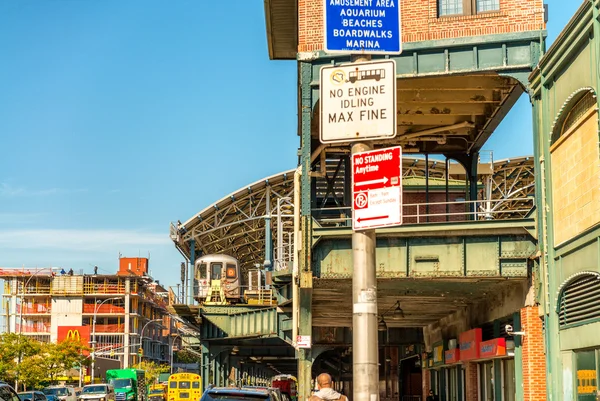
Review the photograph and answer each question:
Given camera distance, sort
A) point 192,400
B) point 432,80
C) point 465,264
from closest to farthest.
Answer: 1. point 465,264
2. point 432,80
3. point 192,400

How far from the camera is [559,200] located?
76.0 ft

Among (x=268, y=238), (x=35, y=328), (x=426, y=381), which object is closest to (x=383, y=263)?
(x=426, y=381)

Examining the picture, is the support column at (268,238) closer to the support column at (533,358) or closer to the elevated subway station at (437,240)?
the elevated subway station at (437,240)

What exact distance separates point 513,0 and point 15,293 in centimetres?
13266

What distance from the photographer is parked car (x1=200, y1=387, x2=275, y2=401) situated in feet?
48.2

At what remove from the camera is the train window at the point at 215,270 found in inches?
2485

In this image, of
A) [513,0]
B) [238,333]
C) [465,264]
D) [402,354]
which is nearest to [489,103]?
[513,0]

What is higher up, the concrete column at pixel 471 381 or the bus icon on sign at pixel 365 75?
the bus icon on sign at pixel 365 75

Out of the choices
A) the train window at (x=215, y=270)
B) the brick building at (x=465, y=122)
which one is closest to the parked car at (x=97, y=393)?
the train window at (x=215, y=270)

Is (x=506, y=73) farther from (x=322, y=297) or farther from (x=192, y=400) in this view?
(x=192, y=400)

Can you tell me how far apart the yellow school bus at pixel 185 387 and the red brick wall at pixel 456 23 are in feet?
95.6

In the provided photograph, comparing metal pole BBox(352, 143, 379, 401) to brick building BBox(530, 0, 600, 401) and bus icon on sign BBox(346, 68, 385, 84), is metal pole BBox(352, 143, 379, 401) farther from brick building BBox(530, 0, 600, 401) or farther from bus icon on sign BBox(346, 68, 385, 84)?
brick building BBox(530, 0, 600, 401)

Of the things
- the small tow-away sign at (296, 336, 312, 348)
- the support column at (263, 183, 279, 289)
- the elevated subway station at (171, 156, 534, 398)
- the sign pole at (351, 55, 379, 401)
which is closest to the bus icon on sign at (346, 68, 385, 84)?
the sign pole at (351, 55, 379, 401)

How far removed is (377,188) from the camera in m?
9.06
